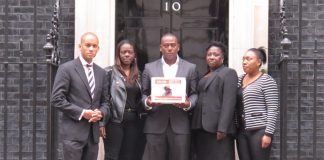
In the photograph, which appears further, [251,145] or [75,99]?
[251,145]

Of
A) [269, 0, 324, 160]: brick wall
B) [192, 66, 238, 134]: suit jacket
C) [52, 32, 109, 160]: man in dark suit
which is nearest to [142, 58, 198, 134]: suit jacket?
[192, 66, 238, 134]: suit jacket

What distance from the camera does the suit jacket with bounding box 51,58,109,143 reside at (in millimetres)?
7172

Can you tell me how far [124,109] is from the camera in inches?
303

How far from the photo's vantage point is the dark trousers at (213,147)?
760 centimetres

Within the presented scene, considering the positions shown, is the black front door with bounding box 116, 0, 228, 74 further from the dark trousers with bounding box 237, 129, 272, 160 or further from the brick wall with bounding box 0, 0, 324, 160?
the dark trousers with bounding box 237, 129, 272, 160

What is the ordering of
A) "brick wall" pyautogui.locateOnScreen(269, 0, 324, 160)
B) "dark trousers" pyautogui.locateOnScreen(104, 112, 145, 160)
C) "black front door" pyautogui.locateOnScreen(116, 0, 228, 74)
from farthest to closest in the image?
1. "black front door" pyautogui.locateOnScreen(116, 0, 228, 74)
2. "brick wall" pyautogui.locateOnScreen(269, 0, 324, 160)
3. "dark trousers" pyautogui.locateOnScreen(104, 112, 145, 160)

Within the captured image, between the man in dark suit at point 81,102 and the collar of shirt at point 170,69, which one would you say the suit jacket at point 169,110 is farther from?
the man in dark suit at point 81,102

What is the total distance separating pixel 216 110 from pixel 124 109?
3.23 feet

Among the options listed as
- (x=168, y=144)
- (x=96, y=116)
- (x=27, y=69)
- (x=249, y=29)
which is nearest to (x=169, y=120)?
(x=168, y=144)

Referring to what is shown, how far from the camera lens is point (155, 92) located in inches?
292

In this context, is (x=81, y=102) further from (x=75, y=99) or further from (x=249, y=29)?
(x=249, y=29)

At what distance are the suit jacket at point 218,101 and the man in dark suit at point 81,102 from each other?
105 cm

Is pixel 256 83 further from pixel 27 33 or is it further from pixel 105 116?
pixel 27 33

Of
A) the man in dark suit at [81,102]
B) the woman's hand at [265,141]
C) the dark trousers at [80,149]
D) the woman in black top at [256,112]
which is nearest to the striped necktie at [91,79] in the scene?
the man in dark suit at [81,102]
